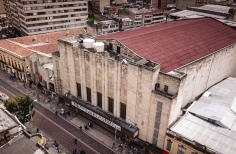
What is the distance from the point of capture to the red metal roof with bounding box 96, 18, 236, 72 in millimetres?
46031

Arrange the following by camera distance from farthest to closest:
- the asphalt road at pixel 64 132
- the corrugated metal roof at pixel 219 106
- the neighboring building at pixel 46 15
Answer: the neighboring building at pixel 46 15 → the asphalt road at pixel 64 132 → the corrugated metal roof at pixel 219 106

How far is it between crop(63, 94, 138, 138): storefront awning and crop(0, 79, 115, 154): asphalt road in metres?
4.71

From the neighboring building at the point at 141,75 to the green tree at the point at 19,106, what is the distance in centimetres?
1065

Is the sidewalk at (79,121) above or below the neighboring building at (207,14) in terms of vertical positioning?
below

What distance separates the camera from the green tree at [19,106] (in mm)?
43625

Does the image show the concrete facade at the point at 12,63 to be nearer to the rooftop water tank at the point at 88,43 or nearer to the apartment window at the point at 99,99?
the rooftop water tank at the point at 88,43

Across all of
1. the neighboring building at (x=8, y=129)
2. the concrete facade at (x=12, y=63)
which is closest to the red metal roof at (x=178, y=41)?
the neighboring building at (x=8, y=129)

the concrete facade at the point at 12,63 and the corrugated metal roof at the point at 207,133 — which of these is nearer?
the corrugated metal roof at the point at 207,133

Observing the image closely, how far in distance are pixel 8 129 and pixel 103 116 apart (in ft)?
63.8

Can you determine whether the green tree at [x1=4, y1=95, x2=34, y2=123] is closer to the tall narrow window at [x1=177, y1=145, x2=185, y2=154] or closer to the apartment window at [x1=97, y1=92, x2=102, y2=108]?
the apartment window at [x1=97, y1=92, x2=102, y2=108]

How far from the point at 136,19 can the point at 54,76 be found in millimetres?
70378

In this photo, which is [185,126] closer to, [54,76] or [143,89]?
[143,89]

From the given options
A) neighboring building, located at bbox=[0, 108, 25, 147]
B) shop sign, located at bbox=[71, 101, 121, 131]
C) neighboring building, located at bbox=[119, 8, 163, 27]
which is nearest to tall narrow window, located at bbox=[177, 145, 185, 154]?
shop sign, located at bbox=[71, 101, 121, 131]

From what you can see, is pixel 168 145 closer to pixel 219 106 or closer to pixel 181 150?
pixel 181 150
